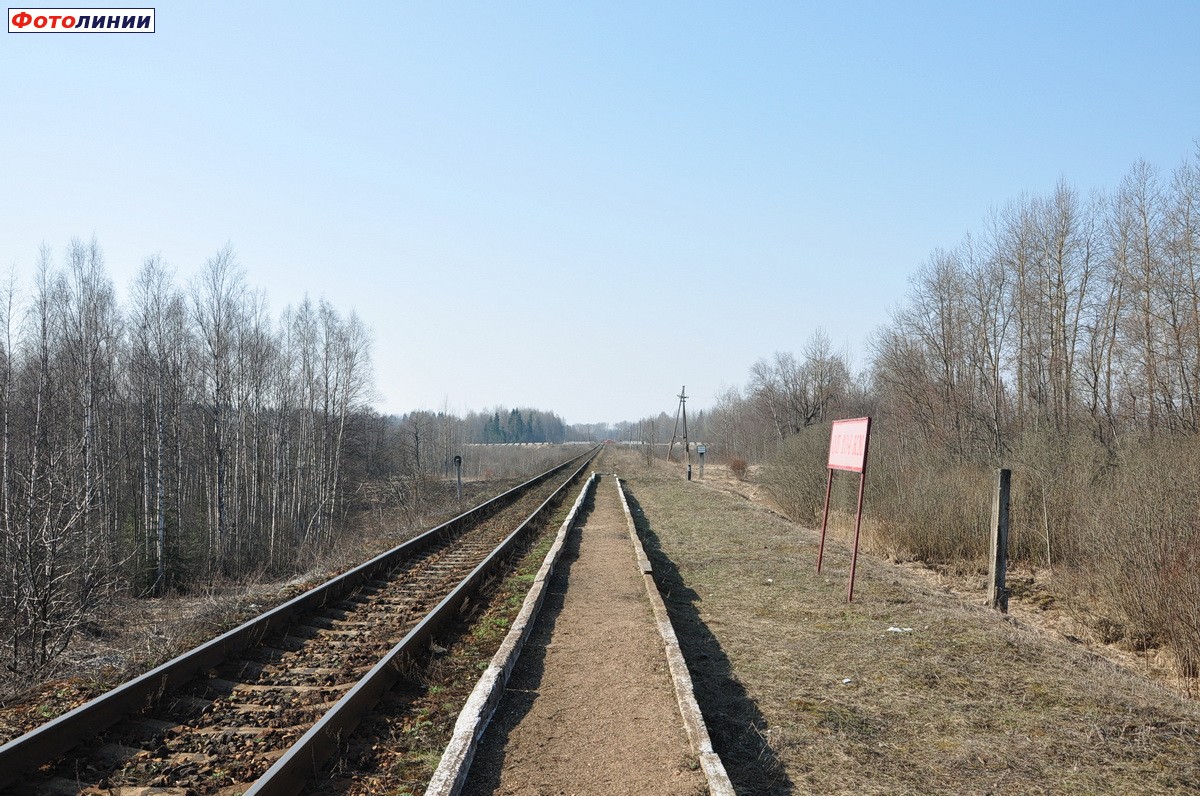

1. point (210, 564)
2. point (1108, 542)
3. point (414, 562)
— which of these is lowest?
point (210, 564)

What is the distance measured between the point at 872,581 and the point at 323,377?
3203cm

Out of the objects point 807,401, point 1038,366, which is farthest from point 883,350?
point 807,401

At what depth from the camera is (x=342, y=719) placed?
5.03m

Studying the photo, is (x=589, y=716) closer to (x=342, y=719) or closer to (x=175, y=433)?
(x=342, y=719)

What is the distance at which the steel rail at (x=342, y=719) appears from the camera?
4074 mm

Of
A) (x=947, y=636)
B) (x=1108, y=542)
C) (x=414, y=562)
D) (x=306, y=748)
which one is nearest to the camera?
(x=306, y=748)

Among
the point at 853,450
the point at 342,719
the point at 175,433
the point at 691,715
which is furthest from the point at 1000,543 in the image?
the point at 175,433

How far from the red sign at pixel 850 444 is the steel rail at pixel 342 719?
5457mm

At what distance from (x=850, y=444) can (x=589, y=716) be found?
628 cm

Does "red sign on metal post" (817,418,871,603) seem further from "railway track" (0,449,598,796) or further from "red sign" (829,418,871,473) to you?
"railway track" (0,449,598,796)

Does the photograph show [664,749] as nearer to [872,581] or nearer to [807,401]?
[872,581]

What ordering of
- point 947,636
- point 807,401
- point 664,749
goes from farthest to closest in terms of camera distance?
point 807,401
point 947,636
point 664,749

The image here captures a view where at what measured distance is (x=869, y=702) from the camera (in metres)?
5.80

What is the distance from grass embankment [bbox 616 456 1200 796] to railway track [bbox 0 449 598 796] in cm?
261
